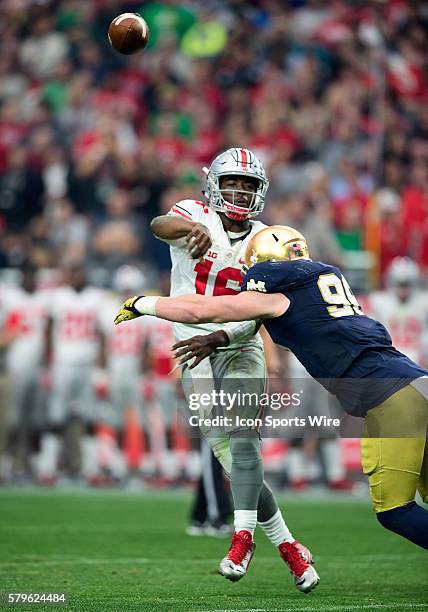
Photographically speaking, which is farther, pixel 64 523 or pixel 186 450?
pixel 186 450

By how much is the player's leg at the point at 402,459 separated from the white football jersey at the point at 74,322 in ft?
26.0

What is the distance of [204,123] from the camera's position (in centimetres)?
1523

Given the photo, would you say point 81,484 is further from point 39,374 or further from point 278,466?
point 278,466

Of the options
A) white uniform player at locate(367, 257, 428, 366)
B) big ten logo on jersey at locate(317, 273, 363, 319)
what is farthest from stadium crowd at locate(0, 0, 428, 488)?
big ten logo on jersey at locate(317, 273, 363, 319)

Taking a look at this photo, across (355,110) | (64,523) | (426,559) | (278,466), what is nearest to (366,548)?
(426,559)

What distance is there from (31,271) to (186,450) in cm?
253

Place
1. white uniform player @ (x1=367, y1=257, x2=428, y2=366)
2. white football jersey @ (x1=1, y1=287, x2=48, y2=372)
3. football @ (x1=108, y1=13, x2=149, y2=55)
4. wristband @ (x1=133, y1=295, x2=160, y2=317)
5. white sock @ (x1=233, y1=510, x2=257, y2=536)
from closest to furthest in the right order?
1. wristband @ (x1=133, y1=295, x2=160, y2=317)
2. white sock @ (x1=233, y1=510, x2=257, y2=536)
3. football @ (x1=108, y1=13, x2=149, y2=55)
4. white uniform player @ (x1=367, y1=257, x2=428, y2=366)
5. white football jersey @ (x1=1, y1=287, x2=48, y2=372)

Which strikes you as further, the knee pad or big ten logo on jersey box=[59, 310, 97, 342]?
big ten logo on jersey box=[59, 310, 97, 342]

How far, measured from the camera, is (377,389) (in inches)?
204

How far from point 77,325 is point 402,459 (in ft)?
26.8

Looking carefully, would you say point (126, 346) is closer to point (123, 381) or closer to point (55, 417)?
point (123, 381)

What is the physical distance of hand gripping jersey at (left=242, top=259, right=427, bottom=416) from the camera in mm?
5191

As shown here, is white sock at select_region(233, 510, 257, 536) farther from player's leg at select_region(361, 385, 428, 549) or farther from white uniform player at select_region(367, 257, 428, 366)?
white uniform player at select_region(367, 257, 428, 366)

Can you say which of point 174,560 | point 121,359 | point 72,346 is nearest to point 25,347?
point 72,346
